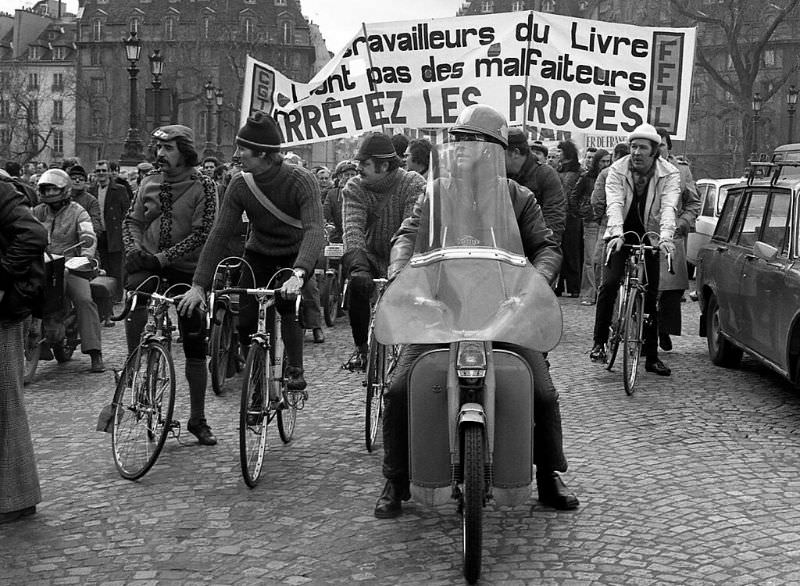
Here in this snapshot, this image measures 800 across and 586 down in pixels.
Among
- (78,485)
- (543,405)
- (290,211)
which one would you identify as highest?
(290,211)

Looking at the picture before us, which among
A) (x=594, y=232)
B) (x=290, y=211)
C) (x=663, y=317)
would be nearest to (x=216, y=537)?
(x=290, y=211)

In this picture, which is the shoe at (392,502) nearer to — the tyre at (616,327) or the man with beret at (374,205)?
the man with beret at (374,205)

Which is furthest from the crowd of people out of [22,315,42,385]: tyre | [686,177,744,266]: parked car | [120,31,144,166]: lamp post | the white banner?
[120,31,144,166]: lamp post

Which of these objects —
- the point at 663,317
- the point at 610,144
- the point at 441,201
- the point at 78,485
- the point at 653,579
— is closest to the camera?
the point at 653,579

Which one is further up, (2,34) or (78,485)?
(2,34)

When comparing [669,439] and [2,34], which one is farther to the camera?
[2,34]

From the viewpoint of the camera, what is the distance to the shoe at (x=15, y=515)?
6.14 metres

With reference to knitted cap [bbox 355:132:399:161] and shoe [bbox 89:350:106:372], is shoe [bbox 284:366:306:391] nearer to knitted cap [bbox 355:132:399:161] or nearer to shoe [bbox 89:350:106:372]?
knitted cap [bbox 355:132:399:161]

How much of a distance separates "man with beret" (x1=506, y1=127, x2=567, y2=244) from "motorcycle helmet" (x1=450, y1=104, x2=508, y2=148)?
14.1 ft

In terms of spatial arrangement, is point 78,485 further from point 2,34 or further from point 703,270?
point 2,34

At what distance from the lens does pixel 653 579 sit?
205 inches

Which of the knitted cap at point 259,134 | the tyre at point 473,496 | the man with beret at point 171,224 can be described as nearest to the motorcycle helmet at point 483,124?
the tyre at point 473,496

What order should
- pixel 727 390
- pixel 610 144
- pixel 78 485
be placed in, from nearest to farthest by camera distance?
pixel 78 485
pixel 727 390
pixel 610 144

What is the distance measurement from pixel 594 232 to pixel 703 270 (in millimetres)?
5384
